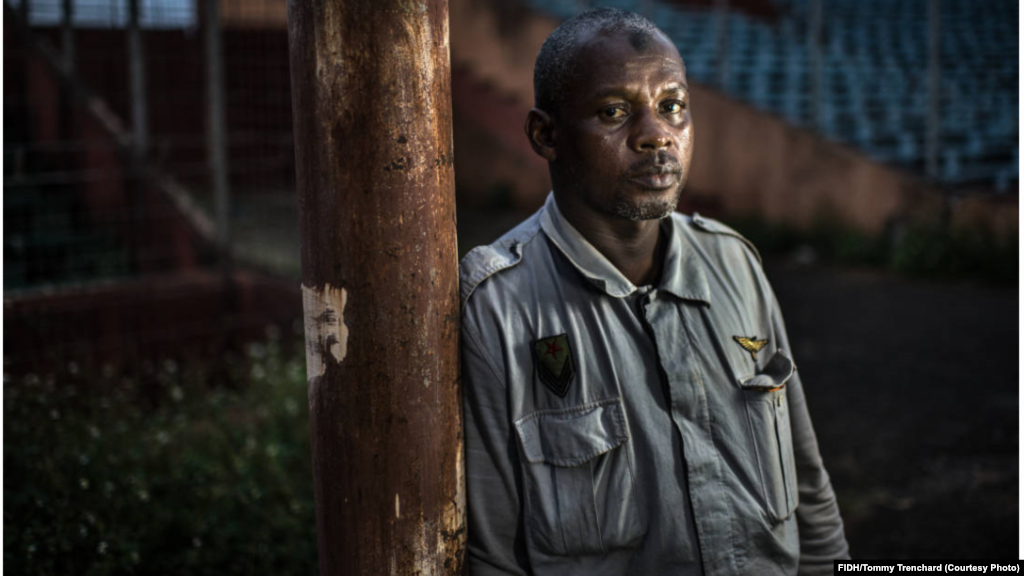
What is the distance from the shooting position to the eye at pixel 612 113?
187cm

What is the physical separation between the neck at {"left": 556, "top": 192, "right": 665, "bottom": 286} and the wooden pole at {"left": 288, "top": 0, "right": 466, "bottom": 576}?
355 millimetres

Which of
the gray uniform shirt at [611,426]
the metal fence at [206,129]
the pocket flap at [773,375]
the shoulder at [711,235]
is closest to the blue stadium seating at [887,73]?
the metal fence at [206,129]

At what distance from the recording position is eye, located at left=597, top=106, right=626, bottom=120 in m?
1.87

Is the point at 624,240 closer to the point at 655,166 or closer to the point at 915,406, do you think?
the point at 655,166

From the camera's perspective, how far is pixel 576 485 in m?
1.83

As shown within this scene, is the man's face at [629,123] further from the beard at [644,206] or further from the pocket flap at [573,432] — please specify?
the pocket flap at [573,432]

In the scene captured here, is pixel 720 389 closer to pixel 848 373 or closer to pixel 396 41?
pixel 396 41

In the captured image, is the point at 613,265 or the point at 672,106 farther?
the point at 613,265

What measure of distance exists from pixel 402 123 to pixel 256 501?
2.32 meters

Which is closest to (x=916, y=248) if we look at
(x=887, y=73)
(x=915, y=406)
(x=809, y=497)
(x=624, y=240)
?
(x=915, y=406)

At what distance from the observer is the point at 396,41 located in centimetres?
161

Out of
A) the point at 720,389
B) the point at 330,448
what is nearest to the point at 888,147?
the point at 720,389

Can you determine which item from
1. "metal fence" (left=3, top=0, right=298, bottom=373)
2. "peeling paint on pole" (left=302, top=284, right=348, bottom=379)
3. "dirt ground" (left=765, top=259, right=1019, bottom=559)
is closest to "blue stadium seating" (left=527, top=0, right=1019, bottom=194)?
"dirt ground" (left=765, top=259, right=1019, bottom=559)

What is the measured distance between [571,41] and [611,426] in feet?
2.64
